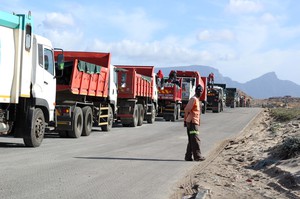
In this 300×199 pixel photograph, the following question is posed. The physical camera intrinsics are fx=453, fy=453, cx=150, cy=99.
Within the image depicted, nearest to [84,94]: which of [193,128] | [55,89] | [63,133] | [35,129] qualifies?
[63,133]

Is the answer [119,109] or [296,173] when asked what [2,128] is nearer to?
[296,173]

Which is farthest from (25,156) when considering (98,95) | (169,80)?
(169,80)

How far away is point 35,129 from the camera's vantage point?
42.0ft

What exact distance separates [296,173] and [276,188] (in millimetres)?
636

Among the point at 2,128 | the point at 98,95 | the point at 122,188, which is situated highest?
the point at 98,95

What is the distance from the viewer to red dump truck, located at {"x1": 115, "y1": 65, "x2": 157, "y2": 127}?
73.9 ft

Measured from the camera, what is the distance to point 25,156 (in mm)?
11102

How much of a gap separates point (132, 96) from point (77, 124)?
6.69 meters

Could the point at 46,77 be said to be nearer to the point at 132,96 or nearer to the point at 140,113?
the point at 132,96

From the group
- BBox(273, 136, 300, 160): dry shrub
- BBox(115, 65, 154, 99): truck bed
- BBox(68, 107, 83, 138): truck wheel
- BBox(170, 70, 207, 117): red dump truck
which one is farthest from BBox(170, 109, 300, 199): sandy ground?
BBox(170, 70, 207, 117): red dump truck

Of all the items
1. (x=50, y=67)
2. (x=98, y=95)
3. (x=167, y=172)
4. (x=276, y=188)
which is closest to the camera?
(x=276, y=188)

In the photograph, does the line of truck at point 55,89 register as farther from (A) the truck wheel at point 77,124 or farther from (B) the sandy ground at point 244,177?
(B) the sandy ground at point 244,177

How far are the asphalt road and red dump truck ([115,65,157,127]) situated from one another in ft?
23.3

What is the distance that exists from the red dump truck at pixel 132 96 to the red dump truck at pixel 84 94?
184 centimetres
